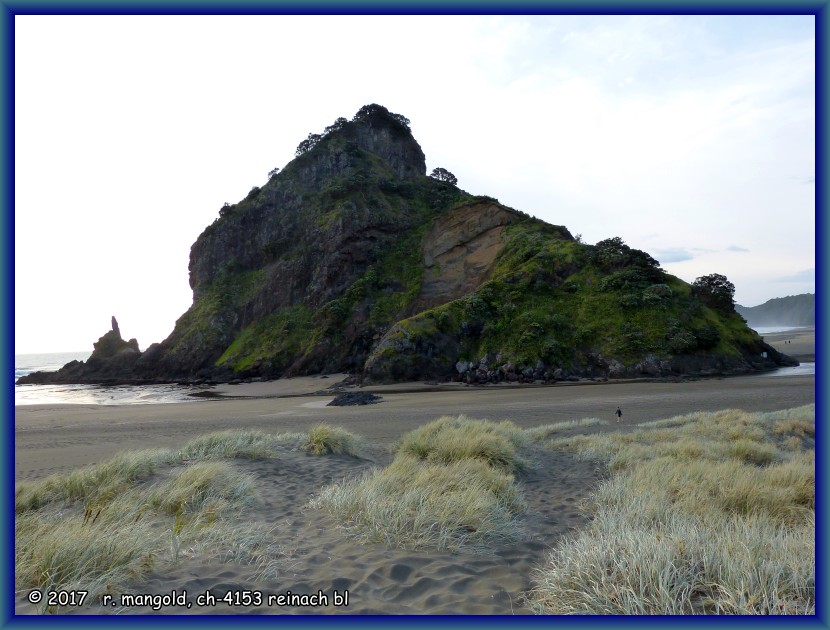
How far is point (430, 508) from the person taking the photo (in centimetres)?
517

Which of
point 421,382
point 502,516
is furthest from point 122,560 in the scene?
point 421,382

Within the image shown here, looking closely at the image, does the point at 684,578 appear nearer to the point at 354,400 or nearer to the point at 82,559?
the point at 82,559

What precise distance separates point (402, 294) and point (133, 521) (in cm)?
4669

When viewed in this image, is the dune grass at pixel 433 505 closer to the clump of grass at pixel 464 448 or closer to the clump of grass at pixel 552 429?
the clump of grass at pixel 464 448

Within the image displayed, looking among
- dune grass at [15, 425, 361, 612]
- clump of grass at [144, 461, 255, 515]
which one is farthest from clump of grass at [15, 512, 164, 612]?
clump of grass at [144, 461, 255, 515]

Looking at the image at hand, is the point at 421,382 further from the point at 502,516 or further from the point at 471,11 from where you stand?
the point at 471,11

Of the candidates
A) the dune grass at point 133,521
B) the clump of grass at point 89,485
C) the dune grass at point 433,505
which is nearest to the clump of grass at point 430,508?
the dune grass at point 433,505

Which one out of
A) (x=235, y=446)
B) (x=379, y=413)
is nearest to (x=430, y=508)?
(x=235, y=446)

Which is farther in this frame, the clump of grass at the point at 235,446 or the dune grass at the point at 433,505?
the clump of grass at the point at 235,446

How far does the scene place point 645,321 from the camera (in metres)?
35.4

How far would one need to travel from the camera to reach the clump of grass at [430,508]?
186 inches

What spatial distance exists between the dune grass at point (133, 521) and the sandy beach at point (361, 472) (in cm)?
18

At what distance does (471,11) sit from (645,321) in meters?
37.0

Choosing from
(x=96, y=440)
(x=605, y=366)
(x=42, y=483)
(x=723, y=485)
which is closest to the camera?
(x=723, y=485)
